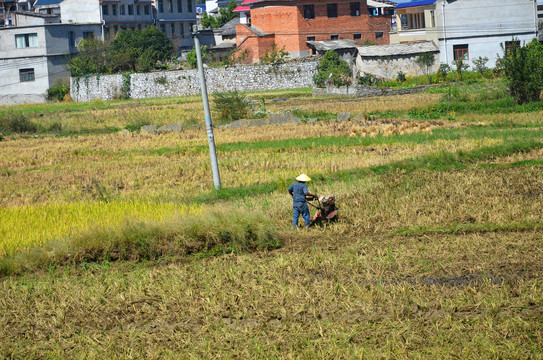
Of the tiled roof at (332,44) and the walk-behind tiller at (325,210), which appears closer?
the walk-behind tiller at (325,210)

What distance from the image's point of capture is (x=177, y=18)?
7688 cm

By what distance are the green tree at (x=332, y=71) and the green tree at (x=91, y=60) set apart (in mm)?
18316

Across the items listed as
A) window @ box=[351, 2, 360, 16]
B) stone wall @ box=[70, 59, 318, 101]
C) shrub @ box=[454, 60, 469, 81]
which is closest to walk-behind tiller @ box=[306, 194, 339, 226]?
shrub @ box=[454, 60, 469, 81]

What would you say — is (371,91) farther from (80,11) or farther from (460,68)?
(80,11)

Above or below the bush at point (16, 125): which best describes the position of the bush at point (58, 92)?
above

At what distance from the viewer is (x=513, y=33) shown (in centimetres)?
5250

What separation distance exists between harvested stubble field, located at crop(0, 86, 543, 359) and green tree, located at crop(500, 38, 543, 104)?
31.0ft

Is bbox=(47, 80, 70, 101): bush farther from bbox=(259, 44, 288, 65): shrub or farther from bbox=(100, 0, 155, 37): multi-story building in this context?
bbox=(259, 44, 288, 65): shrub

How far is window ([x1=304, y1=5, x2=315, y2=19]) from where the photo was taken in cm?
6075

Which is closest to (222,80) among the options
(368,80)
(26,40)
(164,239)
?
(368,80)

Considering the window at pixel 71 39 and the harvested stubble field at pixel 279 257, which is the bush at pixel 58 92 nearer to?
the window at pixel 71 39

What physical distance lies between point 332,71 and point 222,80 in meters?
9.58

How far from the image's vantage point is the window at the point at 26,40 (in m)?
61.1

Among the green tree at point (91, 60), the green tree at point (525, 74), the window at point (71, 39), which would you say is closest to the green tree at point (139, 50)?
the green tree at point (91, 60)
